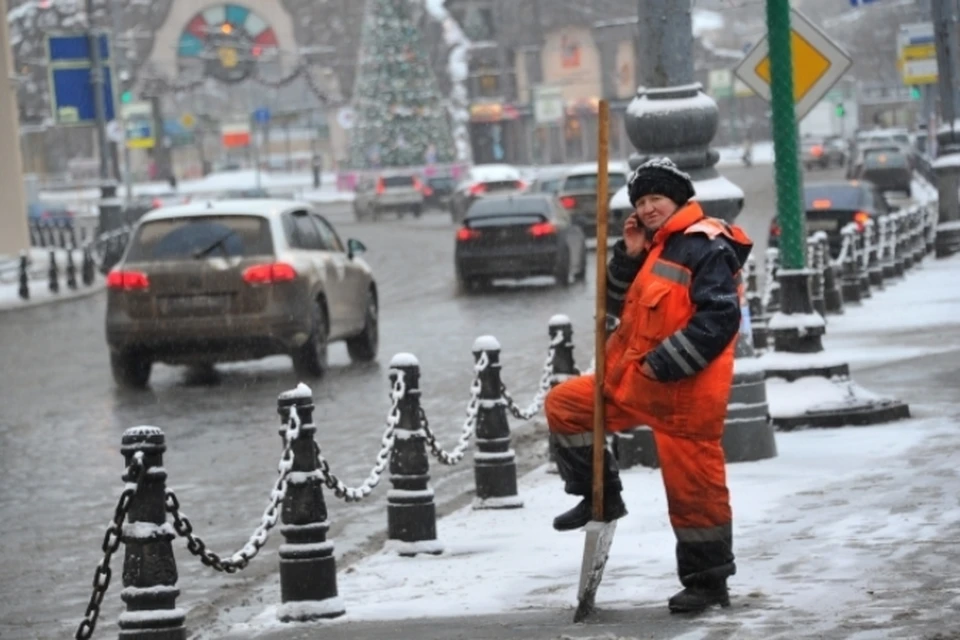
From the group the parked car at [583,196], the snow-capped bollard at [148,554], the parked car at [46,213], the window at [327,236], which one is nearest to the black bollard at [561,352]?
the snow-capped bollard at [148,554]


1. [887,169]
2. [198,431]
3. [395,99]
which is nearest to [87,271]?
[198,431]

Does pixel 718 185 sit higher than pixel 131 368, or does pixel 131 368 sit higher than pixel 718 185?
pixel 718 185

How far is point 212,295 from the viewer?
19.0 meters

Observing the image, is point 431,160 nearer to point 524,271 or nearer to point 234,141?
point 234,141

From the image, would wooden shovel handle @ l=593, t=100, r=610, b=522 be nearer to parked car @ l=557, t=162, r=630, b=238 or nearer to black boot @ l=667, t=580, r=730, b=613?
black boot @ l=667, t=580, r=730, b=613

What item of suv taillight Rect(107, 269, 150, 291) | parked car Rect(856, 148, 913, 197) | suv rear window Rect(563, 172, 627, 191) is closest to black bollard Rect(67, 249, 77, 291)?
suv rear window Rect(563, 172, 627, 191)

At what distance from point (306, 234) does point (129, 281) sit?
6.42 ft

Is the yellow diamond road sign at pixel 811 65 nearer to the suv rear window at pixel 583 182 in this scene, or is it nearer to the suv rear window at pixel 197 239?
the suv rear window at pixel 197 239

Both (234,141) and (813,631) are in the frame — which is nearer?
(813,631)

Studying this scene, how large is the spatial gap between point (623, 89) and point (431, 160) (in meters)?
20.1

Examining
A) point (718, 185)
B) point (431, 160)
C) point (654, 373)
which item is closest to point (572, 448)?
point (654, 373)

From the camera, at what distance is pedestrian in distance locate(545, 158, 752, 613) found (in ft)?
24.3

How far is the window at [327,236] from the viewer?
20750 mm

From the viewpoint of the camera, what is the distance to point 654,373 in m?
7.40
